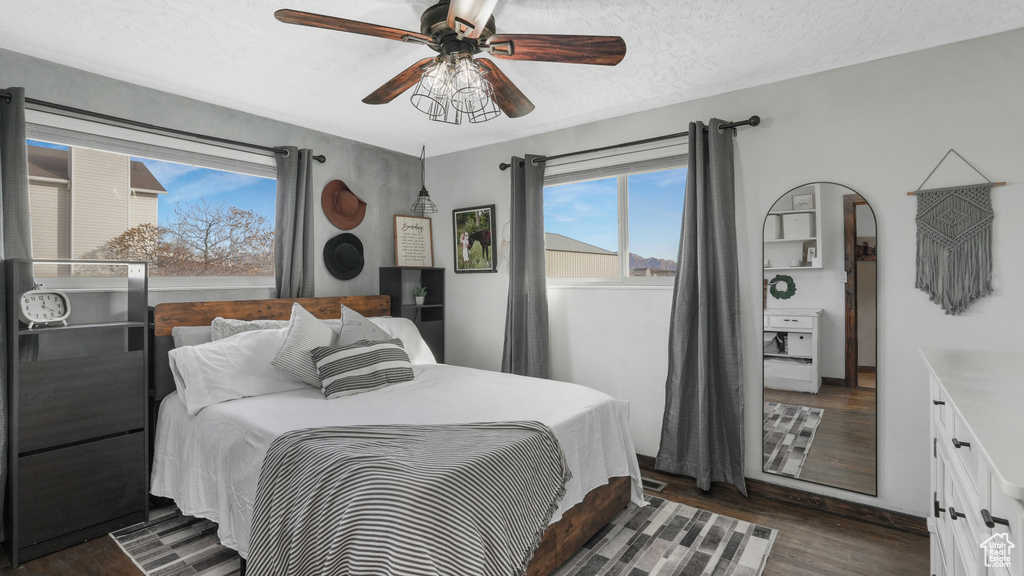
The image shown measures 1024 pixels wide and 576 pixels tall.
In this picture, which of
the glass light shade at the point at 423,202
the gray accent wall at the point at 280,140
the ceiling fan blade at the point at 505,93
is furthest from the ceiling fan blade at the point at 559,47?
the glass light shade at the point at 423,202

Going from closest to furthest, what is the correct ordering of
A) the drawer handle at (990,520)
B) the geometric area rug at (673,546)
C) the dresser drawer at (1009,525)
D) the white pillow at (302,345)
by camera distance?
the dresser drawer at (1009,525)
the drawer handle at (990,520)
the geometric area rug at (673,546)
the white pillow at (302,345)

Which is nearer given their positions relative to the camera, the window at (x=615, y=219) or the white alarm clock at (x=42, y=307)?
the white alarm clock at (x=42, y=307)

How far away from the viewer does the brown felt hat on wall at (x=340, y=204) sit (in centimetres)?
395

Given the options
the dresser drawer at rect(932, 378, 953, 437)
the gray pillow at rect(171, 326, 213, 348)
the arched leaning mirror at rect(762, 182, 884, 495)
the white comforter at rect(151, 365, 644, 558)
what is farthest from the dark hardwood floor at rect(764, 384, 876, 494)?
the gray pillow at rect(171, 326, 213, 348)

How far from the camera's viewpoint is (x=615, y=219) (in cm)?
373

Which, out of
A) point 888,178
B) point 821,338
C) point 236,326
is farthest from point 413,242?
point 888,178

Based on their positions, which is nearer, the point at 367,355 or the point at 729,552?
the point at 729,552

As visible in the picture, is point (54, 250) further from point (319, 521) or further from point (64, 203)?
point (319, 521)

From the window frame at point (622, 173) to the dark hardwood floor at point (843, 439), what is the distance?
112cm

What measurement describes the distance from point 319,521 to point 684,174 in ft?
9.78

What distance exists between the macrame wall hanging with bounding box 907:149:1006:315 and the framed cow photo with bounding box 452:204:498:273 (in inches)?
111

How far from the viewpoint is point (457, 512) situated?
162cm

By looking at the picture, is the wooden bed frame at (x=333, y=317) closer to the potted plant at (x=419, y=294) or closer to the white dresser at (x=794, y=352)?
the potted plant at (x=419, y=294)

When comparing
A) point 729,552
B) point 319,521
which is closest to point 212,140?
point 319,521
